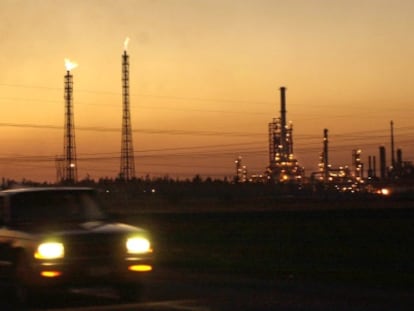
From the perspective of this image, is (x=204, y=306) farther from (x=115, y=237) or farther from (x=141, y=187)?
(x=141, y=187)

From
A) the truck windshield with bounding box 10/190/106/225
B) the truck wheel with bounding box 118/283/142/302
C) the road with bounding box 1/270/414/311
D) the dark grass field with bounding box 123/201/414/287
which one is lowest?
the dark grass field with bounding box 123/201/414/287

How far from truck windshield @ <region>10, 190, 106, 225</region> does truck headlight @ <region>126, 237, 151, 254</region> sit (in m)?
1.50

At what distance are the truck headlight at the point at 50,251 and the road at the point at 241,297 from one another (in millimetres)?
873

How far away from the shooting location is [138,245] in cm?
1622

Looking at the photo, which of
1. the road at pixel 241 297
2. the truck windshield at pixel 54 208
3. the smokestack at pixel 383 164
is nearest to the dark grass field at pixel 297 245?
the road at pixel 241 297

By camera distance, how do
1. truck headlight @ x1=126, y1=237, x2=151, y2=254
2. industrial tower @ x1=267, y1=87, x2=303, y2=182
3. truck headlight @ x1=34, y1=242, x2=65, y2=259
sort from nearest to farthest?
truck headlight @ x1=34, y1=242, x2=65, y2=259
truck headlight @ x1=126, y1=237, x2=151, y2=254
industrial tower @ x1=267, y1=87, x2=303, y2=182

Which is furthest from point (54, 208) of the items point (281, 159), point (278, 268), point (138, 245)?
point (281, 159)

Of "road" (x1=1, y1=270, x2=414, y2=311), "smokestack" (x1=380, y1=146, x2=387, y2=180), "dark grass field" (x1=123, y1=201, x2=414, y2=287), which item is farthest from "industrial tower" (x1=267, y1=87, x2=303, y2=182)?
"road" (x1=1, y1=270, x2=414, y2=311)

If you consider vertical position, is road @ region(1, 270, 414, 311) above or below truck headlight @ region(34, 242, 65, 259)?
below

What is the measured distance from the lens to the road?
1515cm

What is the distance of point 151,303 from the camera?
1596 centimetres

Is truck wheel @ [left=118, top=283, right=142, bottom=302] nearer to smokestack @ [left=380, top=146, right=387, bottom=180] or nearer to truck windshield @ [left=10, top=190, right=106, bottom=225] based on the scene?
truck windshield @ [left=10, top=190, right=106, bottom=225]

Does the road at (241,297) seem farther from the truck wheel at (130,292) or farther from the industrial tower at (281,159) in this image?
the industrial tower at (281,159)

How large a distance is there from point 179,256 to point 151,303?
1324 centimetres
